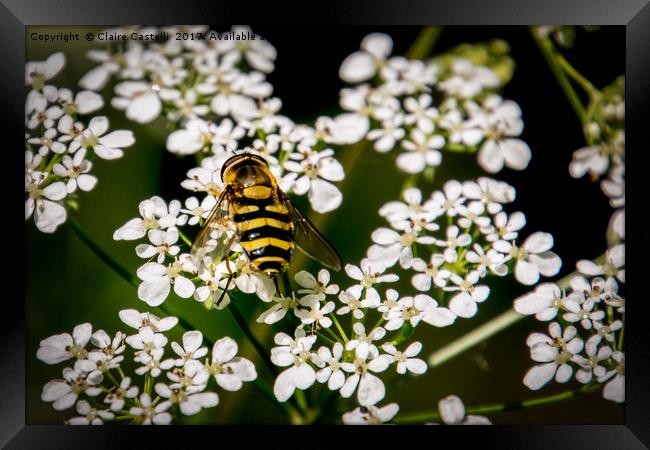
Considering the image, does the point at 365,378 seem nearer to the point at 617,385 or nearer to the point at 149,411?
the point at 149,411

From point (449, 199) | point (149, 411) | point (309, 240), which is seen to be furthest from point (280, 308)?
point (449, 199)

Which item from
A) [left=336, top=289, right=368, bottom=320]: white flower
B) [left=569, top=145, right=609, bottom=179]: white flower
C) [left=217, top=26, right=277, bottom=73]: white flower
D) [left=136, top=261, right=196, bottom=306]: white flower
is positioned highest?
[left=217, top=26, right=277, bottom=73]: white flower

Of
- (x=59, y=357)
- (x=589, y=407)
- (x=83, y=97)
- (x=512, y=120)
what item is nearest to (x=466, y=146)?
(x=512, y=120)

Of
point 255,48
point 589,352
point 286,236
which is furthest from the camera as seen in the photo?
point 255,48

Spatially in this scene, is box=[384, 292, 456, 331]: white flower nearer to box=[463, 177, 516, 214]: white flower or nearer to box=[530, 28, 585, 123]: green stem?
box=[463, 177, 516, 214]: white flower

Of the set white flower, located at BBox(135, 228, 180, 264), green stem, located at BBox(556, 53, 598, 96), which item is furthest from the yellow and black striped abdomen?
green stem, located at BBox(556, 53, 598, 96)

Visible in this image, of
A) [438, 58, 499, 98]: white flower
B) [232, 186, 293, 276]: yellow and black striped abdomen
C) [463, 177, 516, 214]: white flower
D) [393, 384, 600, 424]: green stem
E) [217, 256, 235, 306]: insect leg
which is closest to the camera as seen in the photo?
[232, 186, 293, 276]: yellow and black striped abdomen

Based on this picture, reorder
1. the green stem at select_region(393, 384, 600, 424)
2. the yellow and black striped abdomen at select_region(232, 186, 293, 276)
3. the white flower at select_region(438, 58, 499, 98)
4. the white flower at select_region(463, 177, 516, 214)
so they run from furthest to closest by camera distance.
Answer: the white flower at select_region(438, 58, 499, 98) < the white flower at select_region(463, 177, 516, 214) < the green stem at select_region(393, 384, 600, 424) < the yellow and black striped abdomen at select_region(232, 186, 293, 276)
